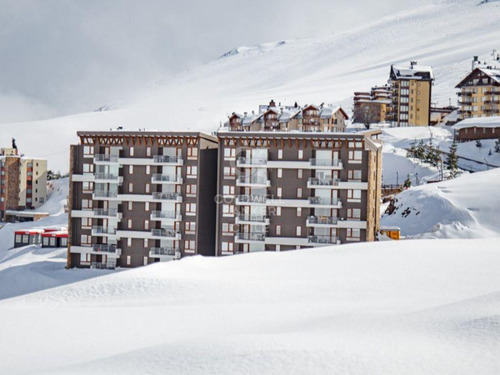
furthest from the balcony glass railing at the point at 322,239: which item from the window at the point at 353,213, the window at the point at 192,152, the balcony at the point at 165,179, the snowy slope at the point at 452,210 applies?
the balcony at the point at 165,179

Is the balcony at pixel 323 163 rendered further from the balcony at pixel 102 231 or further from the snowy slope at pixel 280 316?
the balcony at pixel 102 231

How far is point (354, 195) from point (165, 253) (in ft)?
60.1

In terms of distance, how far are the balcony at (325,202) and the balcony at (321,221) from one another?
1215 millimetres

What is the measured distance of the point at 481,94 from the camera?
13988 centimetres

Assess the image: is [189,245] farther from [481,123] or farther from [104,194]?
[481,123]

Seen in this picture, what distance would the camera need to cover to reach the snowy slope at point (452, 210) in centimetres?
6122

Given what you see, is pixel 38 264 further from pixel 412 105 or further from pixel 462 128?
pixel 412 105

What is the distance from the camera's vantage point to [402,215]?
7019 cm

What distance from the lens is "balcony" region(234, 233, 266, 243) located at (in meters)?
58.9

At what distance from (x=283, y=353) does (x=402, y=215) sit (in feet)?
174

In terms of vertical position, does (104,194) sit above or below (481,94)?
below

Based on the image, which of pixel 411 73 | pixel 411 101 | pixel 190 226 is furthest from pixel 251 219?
pixel 411 101

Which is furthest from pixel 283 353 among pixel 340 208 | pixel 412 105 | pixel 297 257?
pixel 412 105

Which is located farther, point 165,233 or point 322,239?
point 165,233
